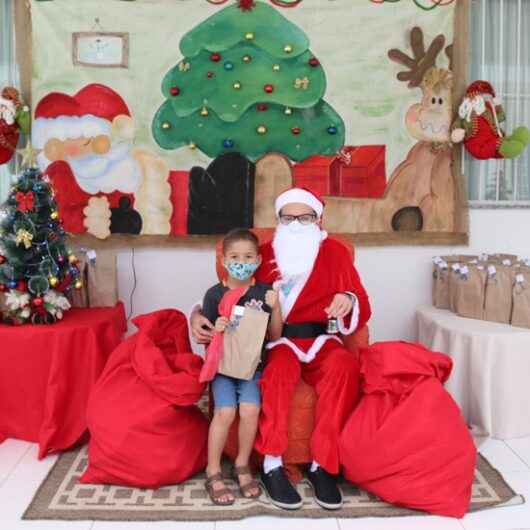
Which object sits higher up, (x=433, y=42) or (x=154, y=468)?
(x=433, y=42)

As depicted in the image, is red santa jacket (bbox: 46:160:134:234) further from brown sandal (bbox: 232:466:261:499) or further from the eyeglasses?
brown sandal (bbox: 232:466:261:499)

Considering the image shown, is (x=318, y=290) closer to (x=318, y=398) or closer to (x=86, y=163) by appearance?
(x=318, y=398)

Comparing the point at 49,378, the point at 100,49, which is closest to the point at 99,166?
the point at 100,49

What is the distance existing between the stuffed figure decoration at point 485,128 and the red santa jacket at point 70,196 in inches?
72.6

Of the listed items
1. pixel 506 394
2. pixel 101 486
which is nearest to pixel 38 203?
pixel 101 486

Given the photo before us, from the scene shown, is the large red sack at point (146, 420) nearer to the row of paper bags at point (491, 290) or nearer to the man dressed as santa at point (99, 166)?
the man dressed as santa at point (99, 166)

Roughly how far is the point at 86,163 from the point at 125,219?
365 millimetres

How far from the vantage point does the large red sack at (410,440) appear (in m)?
2.53

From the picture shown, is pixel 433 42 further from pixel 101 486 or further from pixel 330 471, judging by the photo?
pixel 101 486

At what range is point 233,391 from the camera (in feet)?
9.12

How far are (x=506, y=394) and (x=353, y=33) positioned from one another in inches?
79.4

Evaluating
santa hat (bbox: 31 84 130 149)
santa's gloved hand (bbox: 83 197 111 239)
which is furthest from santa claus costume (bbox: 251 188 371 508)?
santa hat (bbox: 31 84 130 149)

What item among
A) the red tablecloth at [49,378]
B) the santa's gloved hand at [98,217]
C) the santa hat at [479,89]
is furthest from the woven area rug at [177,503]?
the santa hat at [479,89]

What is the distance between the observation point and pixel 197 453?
9.31ft
